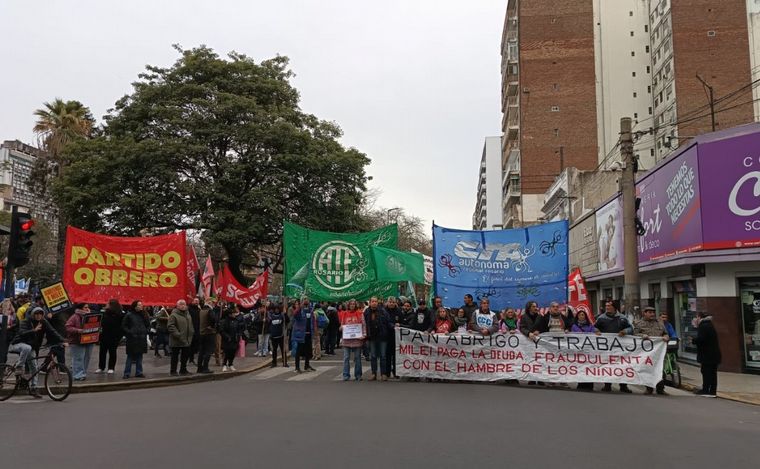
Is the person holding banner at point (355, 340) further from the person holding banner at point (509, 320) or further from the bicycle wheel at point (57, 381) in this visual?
the bicycle wheel at point (57, 381)

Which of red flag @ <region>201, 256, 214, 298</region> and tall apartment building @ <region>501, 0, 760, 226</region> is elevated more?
tall apartment building @ <region>501, 0, 760, 226</region>

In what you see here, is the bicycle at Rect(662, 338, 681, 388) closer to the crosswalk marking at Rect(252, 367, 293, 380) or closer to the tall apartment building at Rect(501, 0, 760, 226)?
the crosswalk marking at Rect(252, 367, 293, 380)

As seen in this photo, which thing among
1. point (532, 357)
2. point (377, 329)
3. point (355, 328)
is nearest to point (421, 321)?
point (377, 329)

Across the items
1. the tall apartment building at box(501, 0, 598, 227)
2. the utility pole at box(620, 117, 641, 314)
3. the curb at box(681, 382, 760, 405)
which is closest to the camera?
the curb at box(681, 382, 760, 405)

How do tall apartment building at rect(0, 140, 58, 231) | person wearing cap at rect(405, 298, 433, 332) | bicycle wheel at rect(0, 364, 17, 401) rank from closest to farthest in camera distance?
1. bicycle wheel at rect(0, 364, 17, 401)
2. person wearing cap at rect(405, 298, 433, 332)
3. tall apartment building at rect(0, 140, 58, 231)

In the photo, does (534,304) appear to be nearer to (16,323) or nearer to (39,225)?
(16,323)

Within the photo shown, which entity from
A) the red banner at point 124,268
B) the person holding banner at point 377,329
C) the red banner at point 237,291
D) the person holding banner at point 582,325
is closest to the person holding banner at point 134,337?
the red banner at point 124,268

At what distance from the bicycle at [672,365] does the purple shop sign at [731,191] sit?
13.1 feet

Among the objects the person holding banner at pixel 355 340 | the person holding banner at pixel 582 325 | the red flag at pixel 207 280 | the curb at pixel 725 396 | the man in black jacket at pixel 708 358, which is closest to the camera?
the curb at pixel 725 396

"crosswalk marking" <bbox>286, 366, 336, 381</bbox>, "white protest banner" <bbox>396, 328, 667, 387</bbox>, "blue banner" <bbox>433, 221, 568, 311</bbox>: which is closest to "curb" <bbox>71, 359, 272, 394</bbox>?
Result: "crosswalk marking" <bbox>286, 366, 336, 381</bbox>

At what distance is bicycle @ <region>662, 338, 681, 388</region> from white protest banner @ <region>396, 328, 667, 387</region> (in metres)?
0.59

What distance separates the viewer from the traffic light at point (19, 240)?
40.6ft

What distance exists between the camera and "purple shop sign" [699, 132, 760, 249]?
15.4 metres

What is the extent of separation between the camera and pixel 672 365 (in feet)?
43.0
